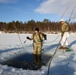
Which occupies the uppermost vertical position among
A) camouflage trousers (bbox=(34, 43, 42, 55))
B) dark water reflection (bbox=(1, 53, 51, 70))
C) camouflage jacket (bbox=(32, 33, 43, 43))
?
camouflage jacket (bbox=(32, 33, 43, 43))

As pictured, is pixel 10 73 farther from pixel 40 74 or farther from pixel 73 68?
pixel 73 68

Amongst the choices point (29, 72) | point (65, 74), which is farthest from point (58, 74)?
point (29, 72)

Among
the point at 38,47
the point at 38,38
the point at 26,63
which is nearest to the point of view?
the point at 26,63

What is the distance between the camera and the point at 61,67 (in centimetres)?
675

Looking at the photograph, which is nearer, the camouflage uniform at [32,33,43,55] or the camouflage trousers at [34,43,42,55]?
the camouflage uniform at [32,33,43,55]

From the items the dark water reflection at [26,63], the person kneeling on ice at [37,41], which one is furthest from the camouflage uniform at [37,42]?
the dark water reflection at [26,63]

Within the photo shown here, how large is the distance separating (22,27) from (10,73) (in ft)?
225

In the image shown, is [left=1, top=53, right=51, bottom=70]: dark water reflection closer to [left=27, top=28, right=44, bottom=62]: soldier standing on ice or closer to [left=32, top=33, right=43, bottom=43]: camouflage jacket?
[left=27, top=28, right=44, bottom=62]: soldier standing on ice

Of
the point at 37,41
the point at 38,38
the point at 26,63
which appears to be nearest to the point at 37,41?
the point at 37,41

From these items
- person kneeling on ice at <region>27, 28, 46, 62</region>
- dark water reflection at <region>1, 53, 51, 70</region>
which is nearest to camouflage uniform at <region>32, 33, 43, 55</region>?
person kneeling on ice at <region>27, 28, 46, 62</region>

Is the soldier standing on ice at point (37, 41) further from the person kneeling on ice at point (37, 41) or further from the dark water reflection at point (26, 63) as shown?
the dark water reflection at point (26, 63)

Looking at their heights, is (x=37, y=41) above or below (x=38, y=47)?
above

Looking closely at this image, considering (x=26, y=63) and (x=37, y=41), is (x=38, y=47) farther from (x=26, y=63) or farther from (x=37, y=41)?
(x=26, y=63)

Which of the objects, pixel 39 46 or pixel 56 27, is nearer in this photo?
pixel 39 46
